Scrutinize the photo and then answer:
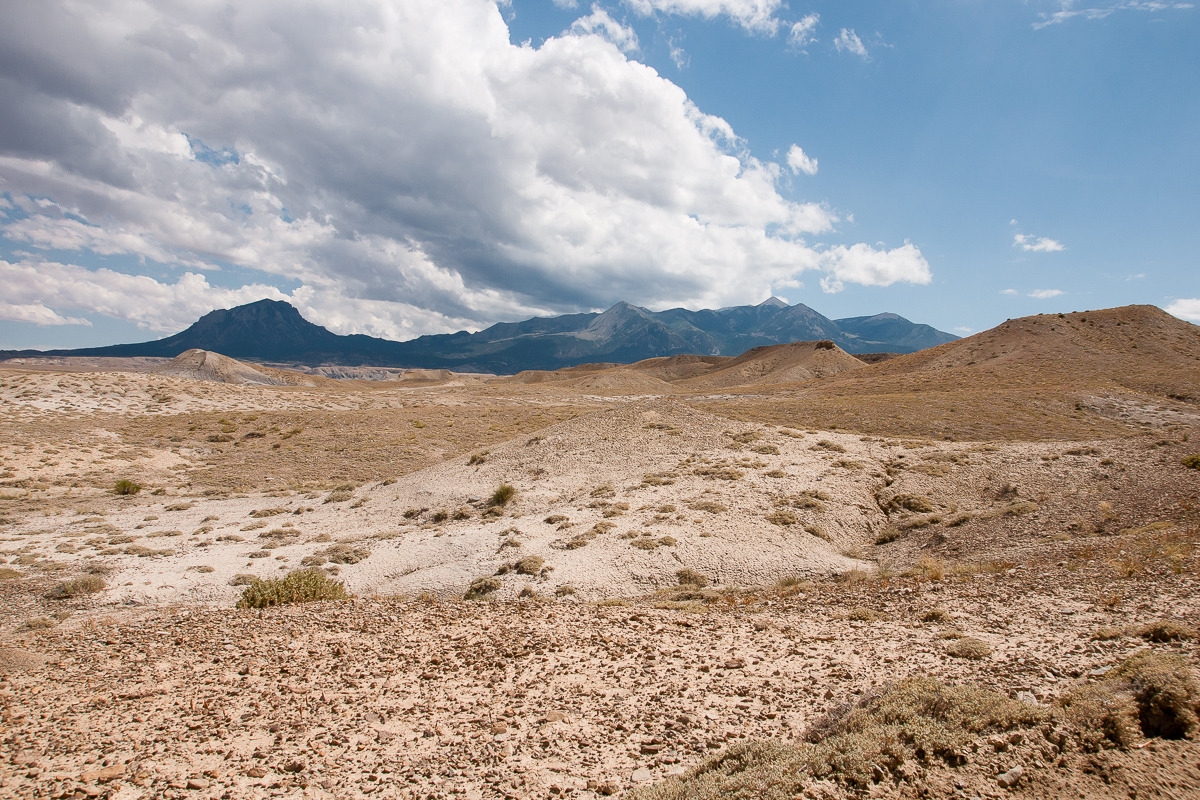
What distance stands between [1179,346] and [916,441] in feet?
225

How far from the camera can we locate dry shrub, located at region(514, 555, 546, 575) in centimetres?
1209

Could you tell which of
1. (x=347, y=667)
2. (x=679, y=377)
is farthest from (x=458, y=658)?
(x=679, y=377)

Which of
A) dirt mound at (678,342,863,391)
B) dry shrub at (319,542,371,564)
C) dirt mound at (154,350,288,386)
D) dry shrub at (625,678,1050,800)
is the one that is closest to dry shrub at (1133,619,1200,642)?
dry shrub at (625,678,1050,800)

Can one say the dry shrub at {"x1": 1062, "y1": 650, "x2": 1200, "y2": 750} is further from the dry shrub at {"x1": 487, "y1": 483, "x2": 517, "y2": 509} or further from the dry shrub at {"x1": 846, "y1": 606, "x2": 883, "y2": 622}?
the dry shrub at {"x1": 487, "y1": 483, "x2": 517, "y2": 509}

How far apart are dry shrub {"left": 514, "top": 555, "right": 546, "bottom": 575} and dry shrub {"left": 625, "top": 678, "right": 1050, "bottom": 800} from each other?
25.0ft

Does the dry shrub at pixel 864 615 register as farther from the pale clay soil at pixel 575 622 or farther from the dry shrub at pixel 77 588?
the dry shrub at pixel 77 588

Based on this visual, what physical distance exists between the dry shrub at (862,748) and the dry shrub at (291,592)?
8.80 meters

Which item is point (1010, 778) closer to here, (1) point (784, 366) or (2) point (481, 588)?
(2) point (481, 588)

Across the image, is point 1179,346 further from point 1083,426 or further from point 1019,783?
point 1019,783

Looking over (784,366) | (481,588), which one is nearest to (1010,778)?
(481,588)

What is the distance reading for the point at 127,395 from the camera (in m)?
43.0

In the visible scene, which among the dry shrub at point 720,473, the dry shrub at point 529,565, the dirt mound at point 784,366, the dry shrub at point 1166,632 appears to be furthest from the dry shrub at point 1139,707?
the dirt mound at point 784,366

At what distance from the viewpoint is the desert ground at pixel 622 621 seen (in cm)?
478

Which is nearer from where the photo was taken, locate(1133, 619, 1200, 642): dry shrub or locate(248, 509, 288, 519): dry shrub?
locate(1133, 619, 1200, 642): dry shrub
